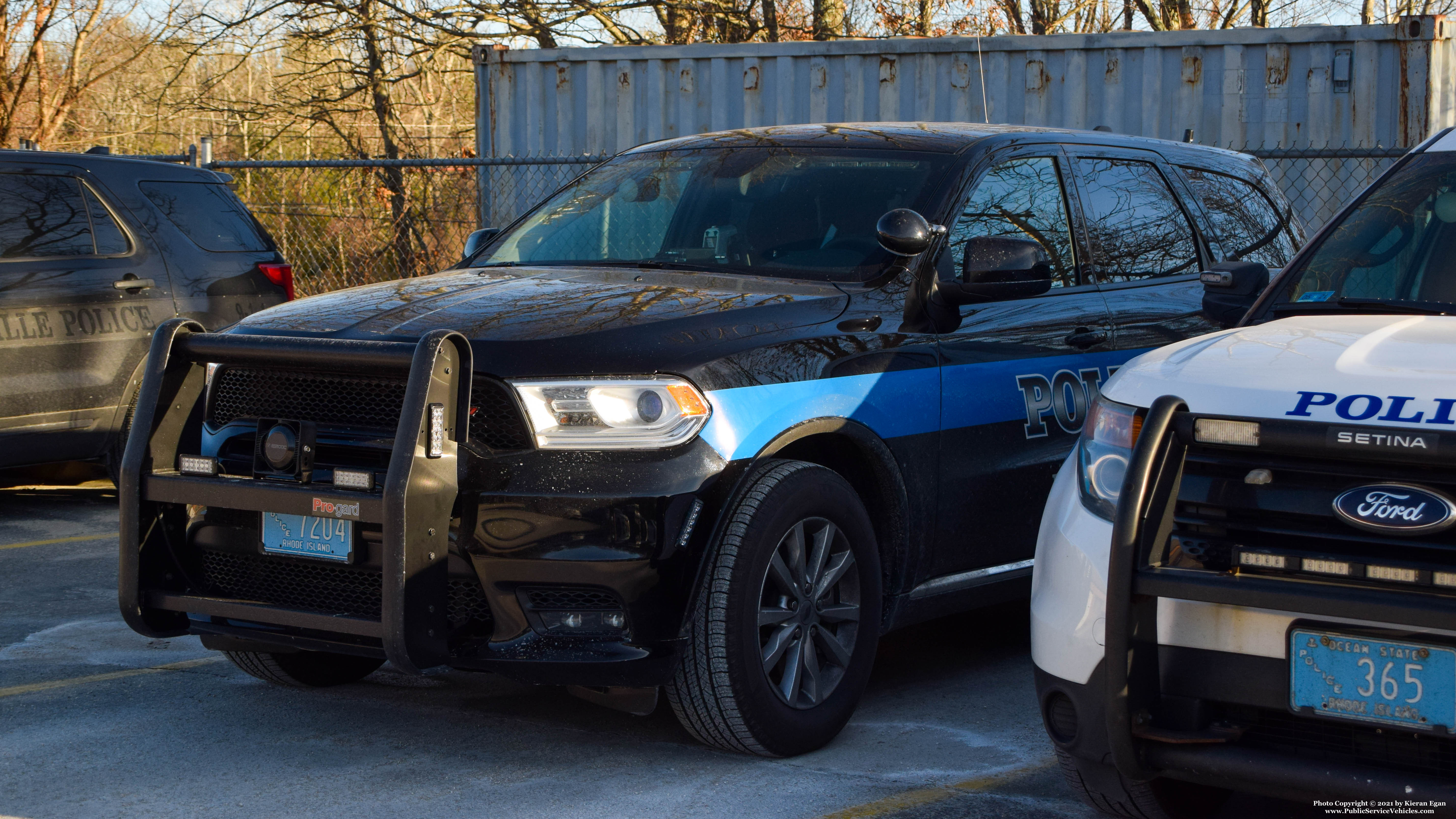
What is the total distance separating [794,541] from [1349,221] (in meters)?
1.79

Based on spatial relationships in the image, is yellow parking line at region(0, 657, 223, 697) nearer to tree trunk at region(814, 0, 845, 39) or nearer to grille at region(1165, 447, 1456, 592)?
grille at region(1165, 447, 1456, 592)

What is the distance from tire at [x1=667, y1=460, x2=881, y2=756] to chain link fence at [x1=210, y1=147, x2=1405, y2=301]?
6043 millimetres

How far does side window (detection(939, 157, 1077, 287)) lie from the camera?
4914 millimetres

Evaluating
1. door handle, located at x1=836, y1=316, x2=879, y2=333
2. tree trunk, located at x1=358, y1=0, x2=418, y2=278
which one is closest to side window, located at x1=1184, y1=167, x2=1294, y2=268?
door handle, located at x1=836, y1=316, x2=879, y2=333

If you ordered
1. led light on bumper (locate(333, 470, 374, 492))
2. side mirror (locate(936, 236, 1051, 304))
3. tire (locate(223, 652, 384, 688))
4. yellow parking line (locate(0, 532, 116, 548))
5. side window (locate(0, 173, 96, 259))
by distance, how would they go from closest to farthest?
led light on bumper (locate(333, 470, 374, 492)), side mirror (locate(936, 236, 1051, 304)), tire (locate(223, 652, 384, 688)), yellow parking line (locate(0, 532, 116, 548)), side window (locate(0, 173, 96, 259))

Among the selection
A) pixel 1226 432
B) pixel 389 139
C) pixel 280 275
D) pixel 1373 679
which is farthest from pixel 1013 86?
pixel 389 139

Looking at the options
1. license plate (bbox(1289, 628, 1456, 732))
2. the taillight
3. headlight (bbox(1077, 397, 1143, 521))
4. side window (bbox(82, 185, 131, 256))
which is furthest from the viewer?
the taillight

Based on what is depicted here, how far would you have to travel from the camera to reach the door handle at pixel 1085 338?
509 cm

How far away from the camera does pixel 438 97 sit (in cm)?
2488

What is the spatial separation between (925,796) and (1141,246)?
2566 millimetres

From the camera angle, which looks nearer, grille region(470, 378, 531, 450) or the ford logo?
the ford logo

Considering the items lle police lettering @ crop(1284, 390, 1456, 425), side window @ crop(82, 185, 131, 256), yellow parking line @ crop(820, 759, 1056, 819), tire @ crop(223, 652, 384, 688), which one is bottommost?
yellow parking line @ crop(820, 759, 1056, 819)

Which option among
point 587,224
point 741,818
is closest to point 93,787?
point 741,818

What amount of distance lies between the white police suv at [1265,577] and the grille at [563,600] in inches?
42.4
